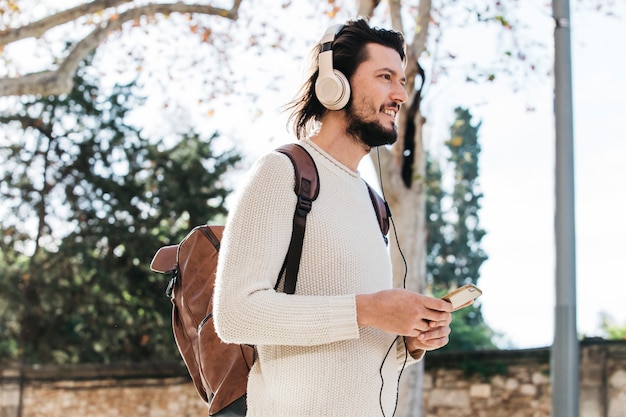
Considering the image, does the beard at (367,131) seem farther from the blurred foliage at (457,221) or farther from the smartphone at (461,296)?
the blurred foliage at (457,221)

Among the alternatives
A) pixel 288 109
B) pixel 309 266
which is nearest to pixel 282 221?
pixel 309 266

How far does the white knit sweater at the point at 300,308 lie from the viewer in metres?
2.03

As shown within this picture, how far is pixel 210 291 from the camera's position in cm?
235

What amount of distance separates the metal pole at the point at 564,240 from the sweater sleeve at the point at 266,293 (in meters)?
3.97

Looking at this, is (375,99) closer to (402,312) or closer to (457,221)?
(402,312)

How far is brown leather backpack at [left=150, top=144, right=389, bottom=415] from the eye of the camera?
2145 millimetres

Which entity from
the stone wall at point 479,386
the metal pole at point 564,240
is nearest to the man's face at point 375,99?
the metal pole at point 564,240

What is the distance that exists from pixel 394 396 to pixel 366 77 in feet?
2.62

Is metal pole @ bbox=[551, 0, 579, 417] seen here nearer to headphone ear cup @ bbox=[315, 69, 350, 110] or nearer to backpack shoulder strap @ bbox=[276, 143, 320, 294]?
headphone ear cup @ bbox=[315, 69, 350, 110]

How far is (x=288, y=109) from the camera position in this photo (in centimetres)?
254

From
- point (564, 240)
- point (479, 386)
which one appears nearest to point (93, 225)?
point (479, 386)

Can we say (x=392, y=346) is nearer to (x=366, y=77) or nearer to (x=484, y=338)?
(x=366, y=77)

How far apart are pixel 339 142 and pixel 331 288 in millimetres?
434

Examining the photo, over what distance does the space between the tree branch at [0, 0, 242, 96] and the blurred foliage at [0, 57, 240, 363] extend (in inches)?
382
